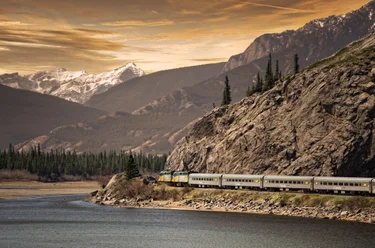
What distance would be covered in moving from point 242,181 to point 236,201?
821 centimetres

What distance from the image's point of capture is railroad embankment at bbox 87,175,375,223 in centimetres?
11575

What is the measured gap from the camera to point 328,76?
536 ft

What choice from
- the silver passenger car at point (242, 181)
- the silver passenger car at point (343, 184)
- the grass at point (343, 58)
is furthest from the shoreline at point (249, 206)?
the grass at point (343, 58)

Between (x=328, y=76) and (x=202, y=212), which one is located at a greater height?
(x=328, y=76)

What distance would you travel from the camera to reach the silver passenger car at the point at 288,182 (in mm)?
130625

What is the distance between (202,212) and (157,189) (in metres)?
29.3

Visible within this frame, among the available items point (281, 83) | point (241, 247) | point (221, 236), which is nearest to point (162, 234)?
point (221, 236)

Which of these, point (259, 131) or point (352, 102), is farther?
point (259, 131)

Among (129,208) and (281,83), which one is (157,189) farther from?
(281,83)

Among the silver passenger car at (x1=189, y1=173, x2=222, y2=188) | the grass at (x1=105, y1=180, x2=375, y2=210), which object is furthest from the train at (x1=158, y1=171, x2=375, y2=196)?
the grass at (x1=105, y1=180, x2=375, y2=210)

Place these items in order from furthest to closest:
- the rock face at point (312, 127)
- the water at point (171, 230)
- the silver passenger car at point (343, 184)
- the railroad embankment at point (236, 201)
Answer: the rock face at point (312, 127), the silver passenger car at point (343, 184), the railroad embankment at point (236, 201), the water at point (171, 230)

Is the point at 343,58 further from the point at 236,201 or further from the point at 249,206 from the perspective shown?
the point at 249,206

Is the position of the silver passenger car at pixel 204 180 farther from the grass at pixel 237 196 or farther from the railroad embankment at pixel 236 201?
the railroad embankment at pixel 236 201

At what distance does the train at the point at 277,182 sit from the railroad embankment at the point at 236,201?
2259 mm
